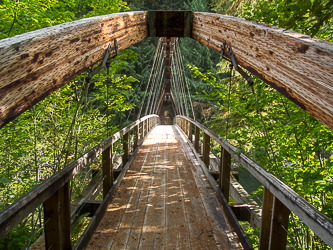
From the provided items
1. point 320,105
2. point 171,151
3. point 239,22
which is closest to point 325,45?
point 320,105

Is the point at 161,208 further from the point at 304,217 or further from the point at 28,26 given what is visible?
the point at 28,26

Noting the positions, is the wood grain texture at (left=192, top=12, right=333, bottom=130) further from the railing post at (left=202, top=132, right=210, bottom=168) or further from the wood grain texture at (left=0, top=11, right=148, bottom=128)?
the railing post at (left=202, top=132, right=210, bottom=168)

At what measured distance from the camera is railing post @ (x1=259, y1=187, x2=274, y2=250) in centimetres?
151

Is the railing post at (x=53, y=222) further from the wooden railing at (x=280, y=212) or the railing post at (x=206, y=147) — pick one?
the railing post at (x=206, y=147)

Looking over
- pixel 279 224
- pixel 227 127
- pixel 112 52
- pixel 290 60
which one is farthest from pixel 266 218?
pixel 112 52

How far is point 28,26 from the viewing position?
4090 millimetres

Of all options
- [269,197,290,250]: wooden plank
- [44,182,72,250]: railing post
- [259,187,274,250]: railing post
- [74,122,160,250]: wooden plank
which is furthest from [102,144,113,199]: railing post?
[269,197,290,250]: wooden plank

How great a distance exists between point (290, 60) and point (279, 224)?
102 centimetres

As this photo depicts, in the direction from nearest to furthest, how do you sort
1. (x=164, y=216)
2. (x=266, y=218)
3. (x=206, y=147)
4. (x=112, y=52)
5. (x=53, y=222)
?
(x=53, y=222) → (x=266, y=218) → (x=112, y=52) → (x=164, y=216) → (x=206, y=147)

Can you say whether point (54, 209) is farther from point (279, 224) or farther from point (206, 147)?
point (206, 147)

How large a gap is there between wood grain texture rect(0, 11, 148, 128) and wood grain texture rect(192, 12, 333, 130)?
1214 millimetres

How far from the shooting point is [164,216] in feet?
7.74

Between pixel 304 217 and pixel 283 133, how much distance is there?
3.17 meters

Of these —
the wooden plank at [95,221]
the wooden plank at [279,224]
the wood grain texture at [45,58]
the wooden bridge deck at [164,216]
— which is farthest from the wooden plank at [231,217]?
the wood grain texture at [45,58]
